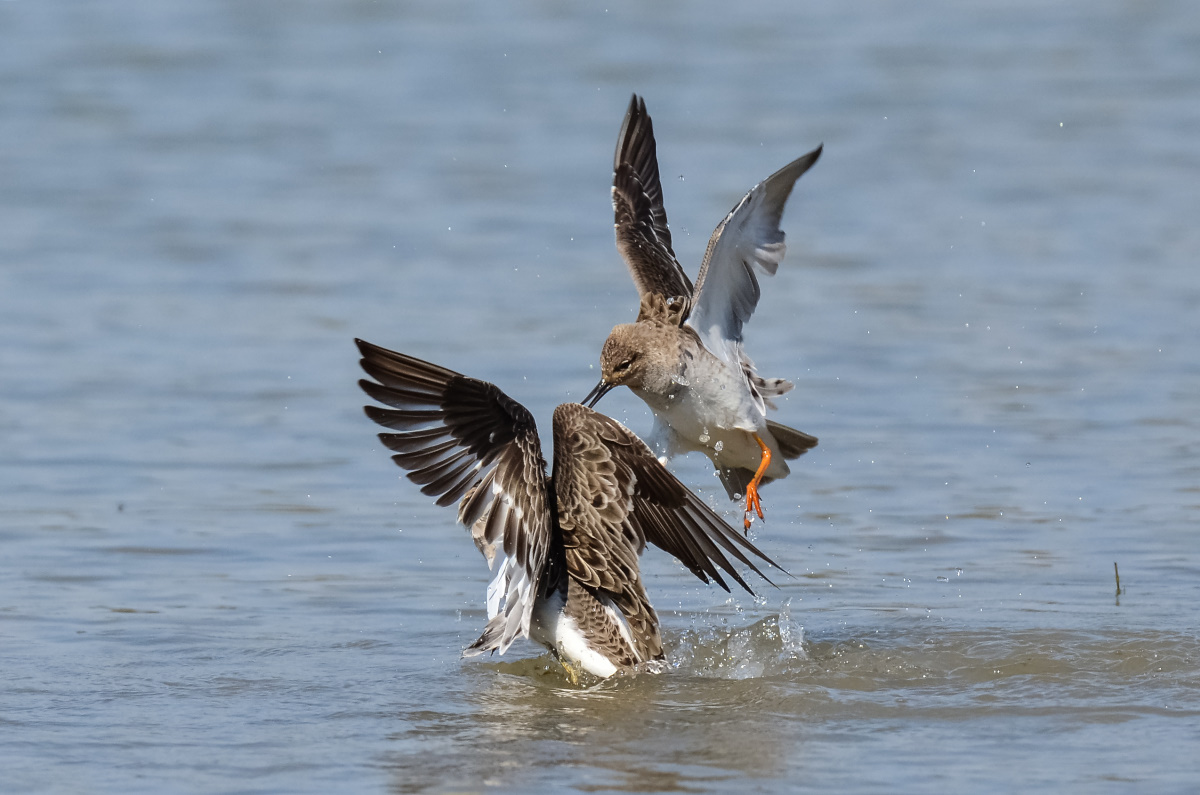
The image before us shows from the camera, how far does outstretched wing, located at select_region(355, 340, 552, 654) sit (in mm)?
6105

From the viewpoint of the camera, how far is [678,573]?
828 cm

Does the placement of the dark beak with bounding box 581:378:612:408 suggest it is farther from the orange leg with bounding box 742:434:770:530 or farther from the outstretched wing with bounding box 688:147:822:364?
the orange leg with bounding box 742:434:770:530

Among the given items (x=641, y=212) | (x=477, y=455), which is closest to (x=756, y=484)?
(x=477, y=455)

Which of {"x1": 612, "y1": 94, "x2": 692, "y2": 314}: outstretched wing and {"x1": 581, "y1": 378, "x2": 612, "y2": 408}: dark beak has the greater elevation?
{"x1": 612, "y1": 94, "x2": 692, "y2": 314}: outstretched wing

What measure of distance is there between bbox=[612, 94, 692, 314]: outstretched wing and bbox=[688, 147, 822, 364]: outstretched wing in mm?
688

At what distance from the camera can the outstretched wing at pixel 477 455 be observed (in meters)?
6.11

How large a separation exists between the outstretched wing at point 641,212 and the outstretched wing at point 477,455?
204 centimetres

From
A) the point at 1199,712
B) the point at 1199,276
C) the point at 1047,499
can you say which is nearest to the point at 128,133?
the point at 1199,276

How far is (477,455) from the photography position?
632cm

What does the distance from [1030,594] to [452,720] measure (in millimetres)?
2812

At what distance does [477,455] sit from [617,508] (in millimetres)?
580

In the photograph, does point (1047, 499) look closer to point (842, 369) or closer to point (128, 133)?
point (842, 369)

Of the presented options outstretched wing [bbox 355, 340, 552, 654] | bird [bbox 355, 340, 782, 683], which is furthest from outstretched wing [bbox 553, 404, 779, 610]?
outstretched wing [bbox 355, 340, 552, 654]

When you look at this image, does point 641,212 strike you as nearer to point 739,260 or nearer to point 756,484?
point 739,260
